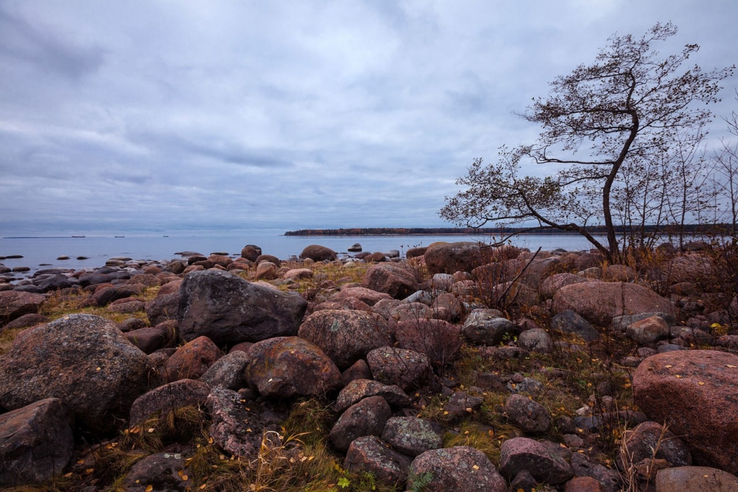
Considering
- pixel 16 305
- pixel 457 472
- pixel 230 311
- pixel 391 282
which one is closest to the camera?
pixel 457 472

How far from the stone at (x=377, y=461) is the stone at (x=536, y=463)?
0.89m

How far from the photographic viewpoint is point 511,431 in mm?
3779

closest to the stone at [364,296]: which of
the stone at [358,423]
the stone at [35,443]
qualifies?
the stone at [358,423]

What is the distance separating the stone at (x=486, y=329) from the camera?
19.6 feet

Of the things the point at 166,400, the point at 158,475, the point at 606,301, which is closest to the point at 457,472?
the point at 158,475

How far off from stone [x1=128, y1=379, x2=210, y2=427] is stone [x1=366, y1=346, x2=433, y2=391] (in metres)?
2.06

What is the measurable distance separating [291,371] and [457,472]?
86.8 inches

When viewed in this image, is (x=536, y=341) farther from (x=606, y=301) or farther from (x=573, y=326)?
(x=606, y=301)

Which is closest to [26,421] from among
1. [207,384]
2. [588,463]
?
[207,384]

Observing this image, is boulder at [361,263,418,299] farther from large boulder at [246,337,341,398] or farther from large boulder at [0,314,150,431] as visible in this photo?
large boulder at [0,314,150,431]

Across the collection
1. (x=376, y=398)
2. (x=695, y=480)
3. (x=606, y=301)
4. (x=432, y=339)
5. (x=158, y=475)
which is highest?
(x=606, y=301)

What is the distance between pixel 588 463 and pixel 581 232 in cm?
1103

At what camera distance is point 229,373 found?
4602 millimetres

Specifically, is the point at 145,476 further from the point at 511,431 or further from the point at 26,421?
the point at 511,431
